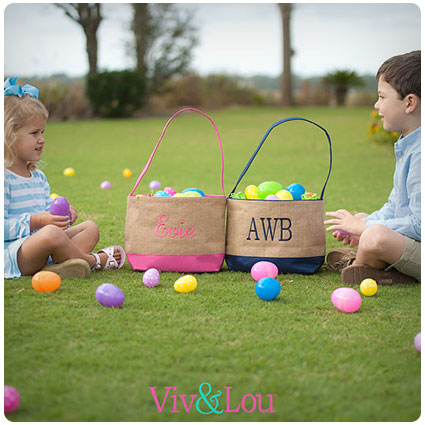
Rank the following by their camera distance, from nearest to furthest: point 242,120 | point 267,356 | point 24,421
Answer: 1. point 24,421
2. point 267,356
3. point 242,120

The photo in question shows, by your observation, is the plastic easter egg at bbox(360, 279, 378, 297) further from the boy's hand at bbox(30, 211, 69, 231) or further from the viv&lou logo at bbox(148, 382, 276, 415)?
the boy's hand at bbox(30, 211, 69, 231)

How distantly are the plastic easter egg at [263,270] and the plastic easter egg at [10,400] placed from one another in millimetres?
1669

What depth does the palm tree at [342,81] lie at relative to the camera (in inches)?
981

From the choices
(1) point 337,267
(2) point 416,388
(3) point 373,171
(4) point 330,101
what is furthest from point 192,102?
(2) point 416,388

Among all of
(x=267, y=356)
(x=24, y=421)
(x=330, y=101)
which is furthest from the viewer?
(x=330, y=101)

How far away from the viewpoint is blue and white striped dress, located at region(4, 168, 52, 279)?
3.23m

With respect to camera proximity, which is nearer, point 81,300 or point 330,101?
point 81,300

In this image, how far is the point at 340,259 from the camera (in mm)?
3625

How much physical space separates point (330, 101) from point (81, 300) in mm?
24257

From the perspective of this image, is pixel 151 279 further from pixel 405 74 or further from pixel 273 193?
pixel 405 74

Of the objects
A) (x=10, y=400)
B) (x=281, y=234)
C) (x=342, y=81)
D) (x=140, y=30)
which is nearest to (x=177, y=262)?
(x=281, y=234)

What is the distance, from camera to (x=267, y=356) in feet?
7.38

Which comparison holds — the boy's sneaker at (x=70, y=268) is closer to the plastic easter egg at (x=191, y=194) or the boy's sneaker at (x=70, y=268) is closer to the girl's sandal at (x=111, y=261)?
the girl's sandal at (x=111, y=261)

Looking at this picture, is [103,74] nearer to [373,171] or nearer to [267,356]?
[373,171]
